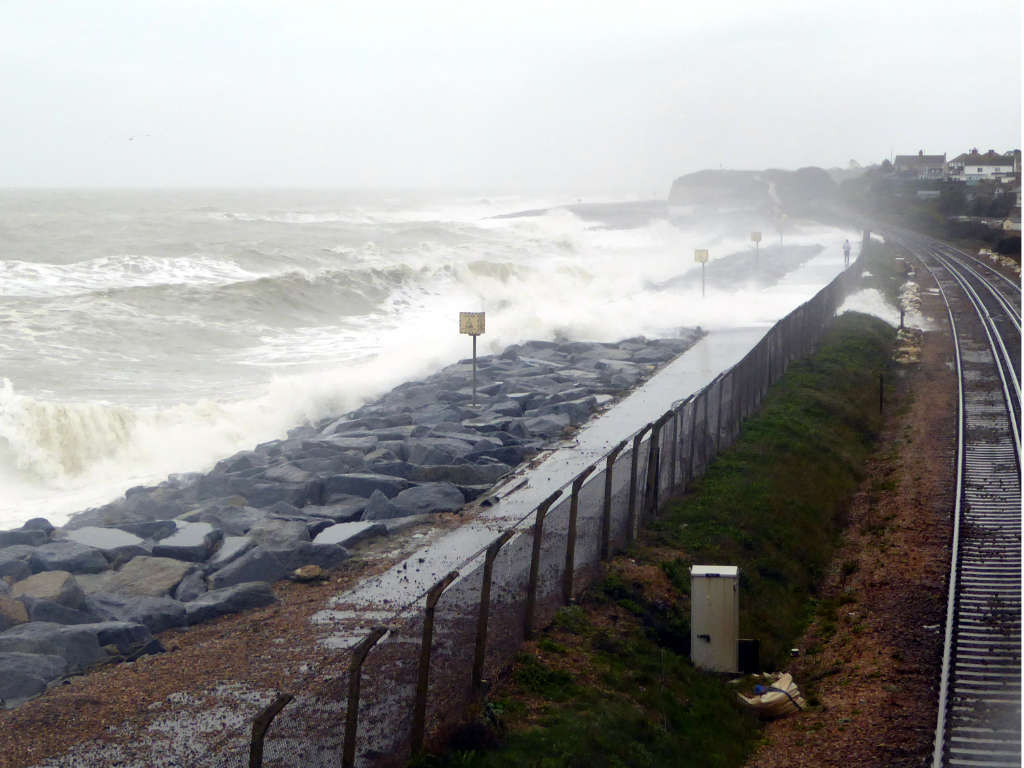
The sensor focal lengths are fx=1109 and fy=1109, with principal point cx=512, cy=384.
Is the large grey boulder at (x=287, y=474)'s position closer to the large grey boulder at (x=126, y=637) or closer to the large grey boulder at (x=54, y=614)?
the large grey boulder at (x=54, y=614)

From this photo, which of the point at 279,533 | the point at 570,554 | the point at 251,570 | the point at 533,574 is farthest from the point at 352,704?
the point at 279,533

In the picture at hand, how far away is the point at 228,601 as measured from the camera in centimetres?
1202

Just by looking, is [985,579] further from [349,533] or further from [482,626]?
[349,533]

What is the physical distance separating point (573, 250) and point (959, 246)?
3360 cm

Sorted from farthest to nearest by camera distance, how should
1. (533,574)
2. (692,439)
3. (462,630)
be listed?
(692,439), (533,574), (462,630)

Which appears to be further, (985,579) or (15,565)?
(985,579)

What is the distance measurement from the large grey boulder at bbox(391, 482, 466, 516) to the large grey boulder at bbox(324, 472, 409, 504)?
2.10ft

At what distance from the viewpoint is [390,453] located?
64.4ft

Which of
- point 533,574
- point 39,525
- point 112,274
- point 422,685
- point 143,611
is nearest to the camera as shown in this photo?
point 422,685

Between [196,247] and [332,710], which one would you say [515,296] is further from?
[332,710]

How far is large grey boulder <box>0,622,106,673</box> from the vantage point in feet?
33.9

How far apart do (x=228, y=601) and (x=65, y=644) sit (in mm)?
1931

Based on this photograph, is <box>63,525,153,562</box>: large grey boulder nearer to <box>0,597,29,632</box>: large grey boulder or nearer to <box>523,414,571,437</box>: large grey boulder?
<box>0,597,29,632</box>: large grey boulder

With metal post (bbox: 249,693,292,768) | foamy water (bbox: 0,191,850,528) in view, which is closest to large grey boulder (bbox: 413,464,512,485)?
foamy water (bbox: 0,191,850,528)
